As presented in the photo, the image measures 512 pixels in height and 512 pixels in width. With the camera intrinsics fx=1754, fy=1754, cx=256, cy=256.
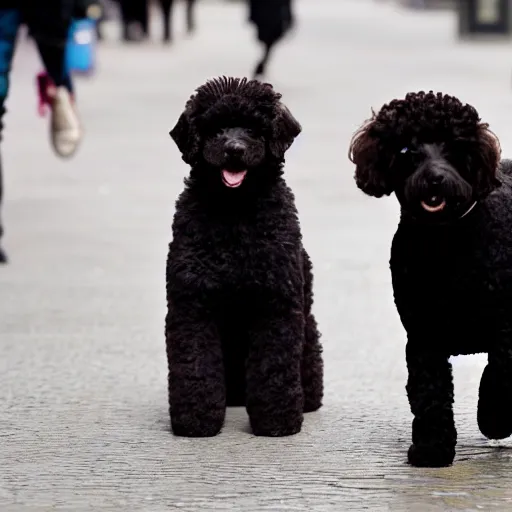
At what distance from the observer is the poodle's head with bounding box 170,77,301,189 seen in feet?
18.3

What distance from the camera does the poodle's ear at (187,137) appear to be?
5.60 m

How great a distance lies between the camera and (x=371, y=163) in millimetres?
5047

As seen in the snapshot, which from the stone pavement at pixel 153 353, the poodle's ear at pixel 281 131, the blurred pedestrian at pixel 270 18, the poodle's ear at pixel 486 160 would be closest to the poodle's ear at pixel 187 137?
the poodle's ear at pixel 281 131

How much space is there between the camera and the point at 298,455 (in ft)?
18.0

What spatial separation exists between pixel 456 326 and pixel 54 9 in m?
5.01

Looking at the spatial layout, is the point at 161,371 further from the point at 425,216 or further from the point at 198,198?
the point at 425,216

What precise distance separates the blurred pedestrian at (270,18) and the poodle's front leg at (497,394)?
15048 millimetres

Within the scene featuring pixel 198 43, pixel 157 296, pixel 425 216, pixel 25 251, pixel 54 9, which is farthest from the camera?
pixel 198 43

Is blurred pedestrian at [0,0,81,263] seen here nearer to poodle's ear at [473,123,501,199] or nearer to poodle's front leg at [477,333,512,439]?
poodle's front leg at [477,333,512,439]

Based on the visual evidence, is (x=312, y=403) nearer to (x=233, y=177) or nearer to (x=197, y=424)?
(x=197, y=424)

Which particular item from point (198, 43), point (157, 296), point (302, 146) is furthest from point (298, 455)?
point (198, 43)

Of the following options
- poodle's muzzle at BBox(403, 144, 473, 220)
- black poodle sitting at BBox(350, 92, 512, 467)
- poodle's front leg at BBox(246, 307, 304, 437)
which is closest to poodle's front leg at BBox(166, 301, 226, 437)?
poodle's front leg at BBox(246, 307, 304, 437)

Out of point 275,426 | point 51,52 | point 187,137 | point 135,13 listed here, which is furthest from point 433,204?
point 135,13

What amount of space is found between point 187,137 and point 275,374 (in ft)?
2.70
